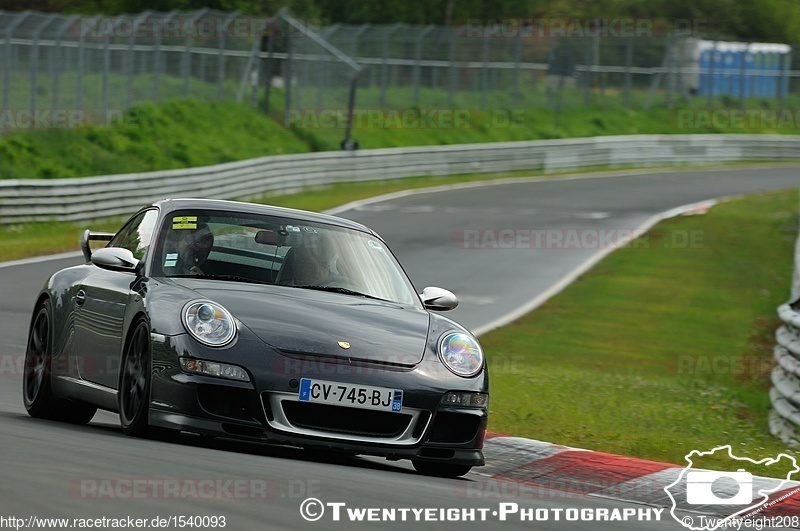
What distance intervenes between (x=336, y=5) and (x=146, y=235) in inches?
2372

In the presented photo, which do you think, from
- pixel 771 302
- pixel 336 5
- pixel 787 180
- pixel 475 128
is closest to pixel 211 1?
pixel 475 128

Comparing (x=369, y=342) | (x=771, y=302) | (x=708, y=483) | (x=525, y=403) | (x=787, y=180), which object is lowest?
(x=787, y=180)

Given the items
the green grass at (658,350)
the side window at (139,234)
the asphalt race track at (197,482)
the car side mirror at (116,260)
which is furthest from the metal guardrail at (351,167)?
the car side mirror at (116,260)

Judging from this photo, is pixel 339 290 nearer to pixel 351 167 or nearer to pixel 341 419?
pixel 341 419

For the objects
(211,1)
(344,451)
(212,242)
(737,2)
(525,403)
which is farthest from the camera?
(737,2)

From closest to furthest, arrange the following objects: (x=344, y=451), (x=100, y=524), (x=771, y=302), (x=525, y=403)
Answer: (x=100, y=524), (x=344, y=451), (x=525, y=403), (x=771, y=302)

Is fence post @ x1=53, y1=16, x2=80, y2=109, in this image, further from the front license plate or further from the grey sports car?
the front license plate

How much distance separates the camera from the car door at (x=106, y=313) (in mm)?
7504

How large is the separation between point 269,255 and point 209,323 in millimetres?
1037

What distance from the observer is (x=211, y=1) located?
51.7m

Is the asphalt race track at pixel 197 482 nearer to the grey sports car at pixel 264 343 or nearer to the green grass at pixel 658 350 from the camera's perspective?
the grey sports car at pixel 264 343

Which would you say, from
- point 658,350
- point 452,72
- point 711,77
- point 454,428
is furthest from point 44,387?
point 711,77

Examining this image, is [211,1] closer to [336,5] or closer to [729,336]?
[336,5]


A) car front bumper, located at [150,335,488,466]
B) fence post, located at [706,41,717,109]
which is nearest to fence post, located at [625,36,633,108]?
fence post, located at [706,41,717,109]
